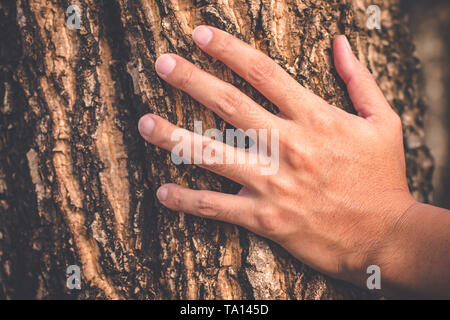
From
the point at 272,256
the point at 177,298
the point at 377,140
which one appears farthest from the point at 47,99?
the point at 377,140

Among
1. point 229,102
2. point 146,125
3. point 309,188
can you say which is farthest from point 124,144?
point 309,188

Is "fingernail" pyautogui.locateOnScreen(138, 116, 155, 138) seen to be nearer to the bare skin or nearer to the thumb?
the bare skin

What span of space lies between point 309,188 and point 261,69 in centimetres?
49

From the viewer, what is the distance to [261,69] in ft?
3.97

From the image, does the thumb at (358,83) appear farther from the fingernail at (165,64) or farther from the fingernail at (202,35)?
the fingernail at (165,64)

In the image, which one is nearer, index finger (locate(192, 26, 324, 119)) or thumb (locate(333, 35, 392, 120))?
index finger (locate(192, 26, 324, 119))

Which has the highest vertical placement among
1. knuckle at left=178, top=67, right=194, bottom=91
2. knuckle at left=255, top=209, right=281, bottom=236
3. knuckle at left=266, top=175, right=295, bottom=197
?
knuckle at left=178, top=67, right=194, bottom=91

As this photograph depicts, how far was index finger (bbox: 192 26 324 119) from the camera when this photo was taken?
3.92 feet

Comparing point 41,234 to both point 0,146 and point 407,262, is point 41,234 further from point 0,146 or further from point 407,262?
point 407,262

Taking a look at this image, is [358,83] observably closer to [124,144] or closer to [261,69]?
[261,69]

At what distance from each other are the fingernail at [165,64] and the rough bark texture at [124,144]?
6 cm

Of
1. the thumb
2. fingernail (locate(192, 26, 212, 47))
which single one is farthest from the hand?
the thumb

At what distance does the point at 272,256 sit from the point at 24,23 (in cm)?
138

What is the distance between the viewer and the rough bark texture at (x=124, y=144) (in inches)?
50.1
